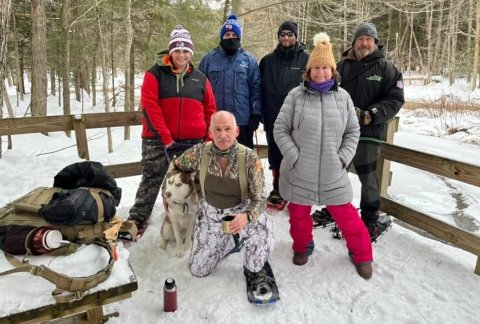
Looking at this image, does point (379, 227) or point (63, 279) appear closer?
point (63, 279)

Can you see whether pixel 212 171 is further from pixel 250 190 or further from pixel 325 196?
pixel 325 196

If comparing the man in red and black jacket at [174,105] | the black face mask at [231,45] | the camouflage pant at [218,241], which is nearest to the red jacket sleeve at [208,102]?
the man in red and black jacket at [174,105]

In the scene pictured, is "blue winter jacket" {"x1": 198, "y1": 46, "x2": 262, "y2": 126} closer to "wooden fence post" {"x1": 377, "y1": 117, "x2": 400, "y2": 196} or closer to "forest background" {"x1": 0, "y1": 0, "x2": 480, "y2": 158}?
"wooden fence post" {"x1": 377, "y1": 117, "x2": 400, "y2": 196}

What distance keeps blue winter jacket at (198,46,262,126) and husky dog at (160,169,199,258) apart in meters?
1.21

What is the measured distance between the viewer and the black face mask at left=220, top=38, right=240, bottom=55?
158 inches

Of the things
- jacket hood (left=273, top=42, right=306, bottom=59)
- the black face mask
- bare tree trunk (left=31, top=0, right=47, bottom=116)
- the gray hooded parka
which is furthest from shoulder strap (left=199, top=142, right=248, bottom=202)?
bare tree trunk (left=31, top=0, right=47, bottom=116)

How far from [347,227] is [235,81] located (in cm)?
207

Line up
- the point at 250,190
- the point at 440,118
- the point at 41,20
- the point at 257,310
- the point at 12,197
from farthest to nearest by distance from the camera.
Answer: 1. the point at 440,118
2. the point at 41,20
3. the point at 12,197
4. the point at 250,190
5. the point at 257,310

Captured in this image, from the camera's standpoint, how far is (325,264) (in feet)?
11.3

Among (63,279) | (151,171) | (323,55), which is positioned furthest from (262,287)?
(323,55)

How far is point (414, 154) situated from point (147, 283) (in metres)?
3.08

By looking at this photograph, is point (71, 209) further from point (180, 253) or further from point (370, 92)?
point (370, 92)

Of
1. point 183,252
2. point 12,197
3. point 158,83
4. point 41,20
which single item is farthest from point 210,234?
point 41,20

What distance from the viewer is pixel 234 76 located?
408cm
